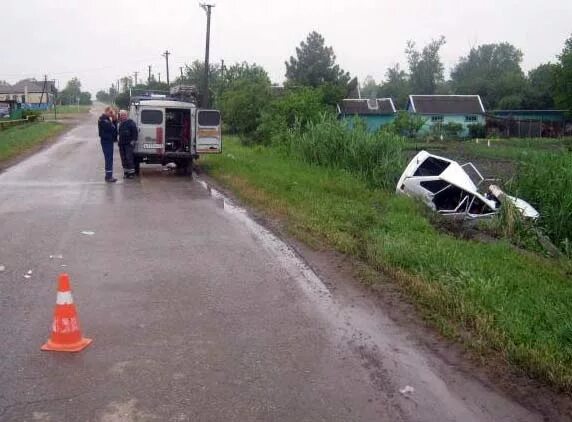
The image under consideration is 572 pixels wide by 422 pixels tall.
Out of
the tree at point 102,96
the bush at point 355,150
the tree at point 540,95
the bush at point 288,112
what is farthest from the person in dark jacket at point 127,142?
the tree at point 102,96

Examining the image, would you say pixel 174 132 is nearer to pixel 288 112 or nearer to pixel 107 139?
pixel 107 139

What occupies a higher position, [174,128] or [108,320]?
[174,128]

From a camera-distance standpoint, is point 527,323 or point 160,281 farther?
point 160,281

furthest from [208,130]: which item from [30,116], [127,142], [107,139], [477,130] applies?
[477,130]

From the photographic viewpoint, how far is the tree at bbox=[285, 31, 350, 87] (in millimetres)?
78438

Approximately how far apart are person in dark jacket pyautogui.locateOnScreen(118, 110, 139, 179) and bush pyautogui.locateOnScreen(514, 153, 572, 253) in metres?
9.91

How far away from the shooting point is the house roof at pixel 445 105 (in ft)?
230

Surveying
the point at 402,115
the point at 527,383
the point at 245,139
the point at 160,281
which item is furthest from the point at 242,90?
the point at 527,383

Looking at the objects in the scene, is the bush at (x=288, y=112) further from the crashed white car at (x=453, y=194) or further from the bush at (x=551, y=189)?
the bush at (x=551, y=189)

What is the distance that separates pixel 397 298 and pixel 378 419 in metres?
2.77

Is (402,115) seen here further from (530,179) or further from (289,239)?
(289,239)

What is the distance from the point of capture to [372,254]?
27.7ft

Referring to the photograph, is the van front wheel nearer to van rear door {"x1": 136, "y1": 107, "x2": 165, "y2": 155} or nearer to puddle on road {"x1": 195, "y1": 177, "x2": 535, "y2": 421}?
van rear door {"x1": 136, "y1": 107, "x2": 165, "y2": 155}

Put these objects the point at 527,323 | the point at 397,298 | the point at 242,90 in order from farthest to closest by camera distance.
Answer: the point at 242,90 → the point at 397,298 → the point at 527,323
